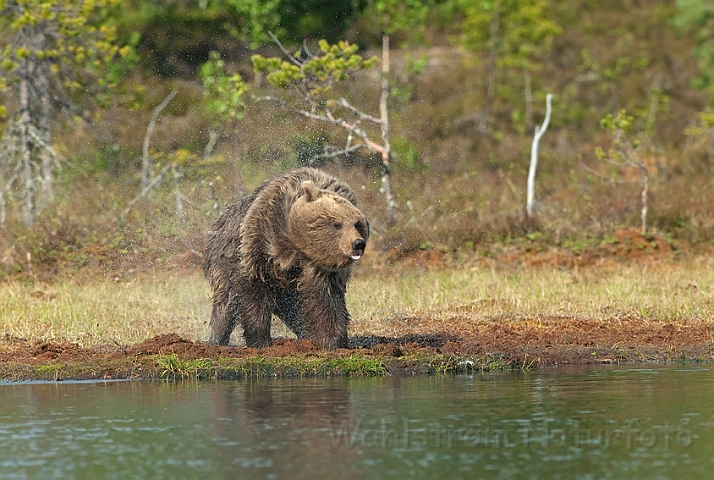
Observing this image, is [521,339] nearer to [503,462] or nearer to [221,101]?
[503,462]

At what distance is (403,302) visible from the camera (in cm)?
1410

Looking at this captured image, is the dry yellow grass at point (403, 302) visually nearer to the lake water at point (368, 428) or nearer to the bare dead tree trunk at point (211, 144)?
the lake water at point (368, 428)

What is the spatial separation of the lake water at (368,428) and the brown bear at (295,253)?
1.00 metres

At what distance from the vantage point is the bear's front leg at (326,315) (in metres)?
10.8

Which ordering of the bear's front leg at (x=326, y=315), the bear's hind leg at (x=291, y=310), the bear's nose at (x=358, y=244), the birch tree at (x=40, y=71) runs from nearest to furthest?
the bear's nose at (x=358, y=244), the bear's front leg at (x=326, y=315), the bear's hind leg at (x=291, y=310), the birch tree at (x=40, y=71)

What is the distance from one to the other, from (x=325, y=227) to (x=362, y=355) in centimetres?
119

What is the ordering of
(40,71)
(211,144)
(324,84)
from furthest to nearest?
1. (211,144)
2. (40,71)
3. (324,84)

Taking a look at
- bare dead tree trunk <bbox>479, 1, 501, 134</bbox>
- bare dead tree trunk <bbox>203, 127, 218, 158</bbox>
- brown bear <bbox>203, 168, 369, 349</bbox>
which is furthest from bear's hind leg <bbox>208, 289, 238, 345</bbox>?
bare dead tree trunk <bbox>479, 1, 501, 134</bbox>

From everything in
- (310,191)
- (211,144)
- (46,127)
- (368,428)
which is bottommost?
(368,428)

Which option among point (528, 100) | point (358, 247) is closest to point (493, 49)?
point (528, 100)

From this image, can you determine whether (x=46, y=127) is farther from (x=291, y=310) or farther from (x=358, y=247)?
(x=358, y=247)

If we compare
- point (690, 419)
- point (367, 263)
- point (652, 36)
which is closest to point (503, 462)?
point (690, 419)

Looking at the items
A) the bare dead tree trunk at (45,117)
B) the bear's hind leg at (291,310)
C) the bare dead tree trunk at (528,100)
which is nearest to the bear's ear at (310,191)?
the bear's hind leg at (291,310)

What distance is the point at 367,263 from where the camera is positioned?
1708cm
